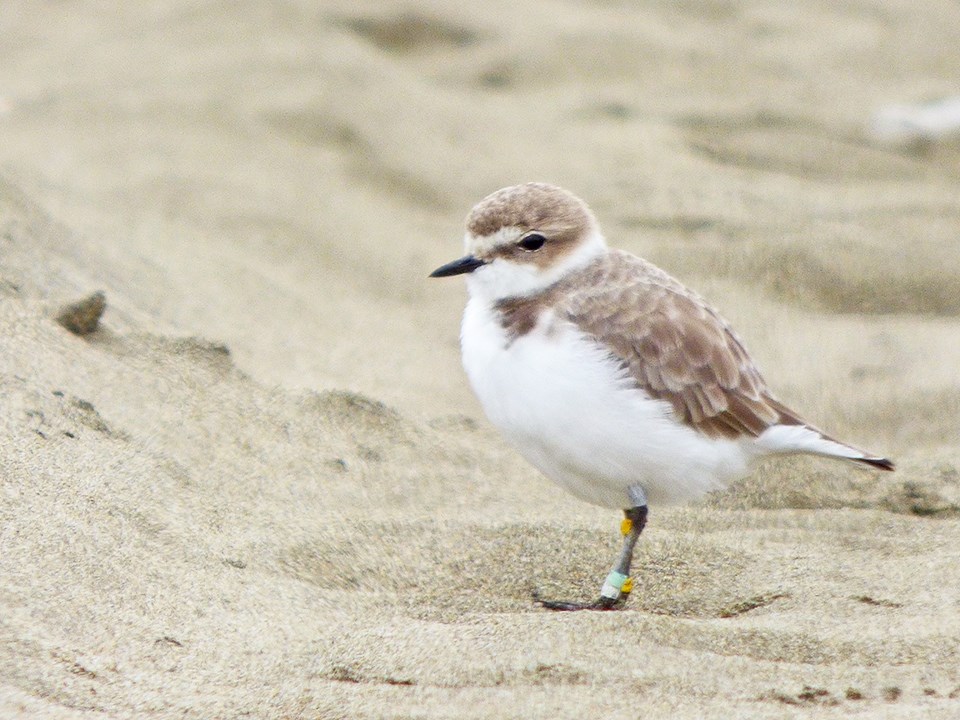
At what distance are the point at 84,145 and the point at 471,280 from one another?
343 cm

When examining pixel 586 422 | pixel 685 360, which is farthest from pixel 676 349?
pixel 586 422

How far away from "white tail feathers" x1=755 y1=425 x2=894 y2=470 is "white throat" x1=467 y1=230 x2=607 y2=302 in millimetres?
756

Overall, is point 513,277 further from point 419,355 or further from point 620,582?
point 419,355

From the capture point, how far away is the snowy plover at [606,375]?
133 inches

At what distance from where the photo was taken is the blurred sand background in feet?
9.39

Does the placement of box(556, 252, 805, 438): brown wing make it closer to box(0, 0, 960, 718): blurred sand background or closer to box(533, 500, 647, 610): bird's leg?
box(533, 500, 647, 610): bird's leg

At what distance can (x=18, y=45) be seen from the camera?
25.5 feet

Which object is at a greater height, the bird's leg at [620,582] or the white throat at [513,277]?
the white throat at [513,277]

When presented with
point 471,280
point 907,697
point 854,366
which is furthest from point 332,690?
point 854,366

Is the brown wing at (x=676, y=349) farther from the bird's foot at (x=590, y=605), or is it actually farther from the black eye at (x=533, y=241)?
the bird's foot at (x=590, y=605)

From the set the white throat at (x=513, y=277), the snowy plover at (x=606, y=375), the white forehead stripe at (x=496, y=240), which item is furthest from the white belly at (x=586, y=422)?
the white forehead stripe at (x=496, y=240)

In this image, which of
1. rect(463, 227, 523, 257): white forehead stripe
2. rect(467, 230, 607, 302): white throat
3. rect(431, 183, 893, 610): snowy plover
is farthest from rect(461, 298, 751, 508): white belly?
rect(463, 227, 523, 257): white forehead stripe

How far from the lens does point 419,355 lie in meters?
5.23

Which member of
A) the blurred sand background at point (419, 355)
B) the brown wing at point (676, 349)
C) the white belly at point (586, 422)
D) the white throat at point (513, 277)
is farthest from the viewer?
the white throat at point (513, 277)
